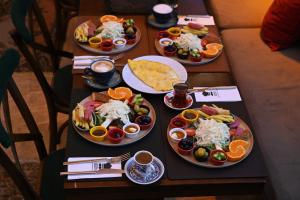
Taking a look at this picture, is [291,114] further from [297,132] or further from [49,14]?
[49,14]

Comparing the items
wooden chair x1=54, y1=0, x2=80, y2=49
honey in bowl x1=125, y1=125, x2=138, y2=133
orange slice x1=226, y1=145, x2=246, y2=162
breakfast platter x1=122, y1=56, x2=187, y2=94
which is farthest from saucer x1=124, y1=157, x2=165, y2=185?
wooden chair x1=54, y1=0, x2=80, y2=49

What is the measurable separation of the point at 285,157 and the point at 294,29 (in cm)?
80

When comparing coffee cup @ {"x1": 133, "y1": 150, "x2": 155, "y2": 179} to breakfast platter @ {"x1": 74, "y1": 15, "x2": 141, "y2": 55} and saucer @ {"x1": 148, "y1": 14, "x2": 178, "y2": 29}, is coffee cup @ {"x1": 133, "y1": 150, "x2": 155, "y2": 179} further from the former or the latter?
saucer @ {"x1": 148, "y1": 14, "x2": 178, "y2": 29}

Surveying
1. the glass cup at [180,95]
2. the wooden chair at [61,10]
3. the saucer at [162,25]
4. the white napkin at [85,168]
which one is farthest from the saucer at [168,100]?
the wooden chair at [61,10]

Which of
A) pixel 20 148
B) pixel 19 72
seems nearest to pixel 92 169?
pixel 20 148

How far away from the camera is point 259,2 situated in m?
2.57

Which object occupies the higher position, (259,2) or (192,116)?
(192,116)

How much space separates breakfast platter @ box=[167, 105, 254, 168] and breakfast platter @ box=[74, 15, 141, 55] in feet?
1.60

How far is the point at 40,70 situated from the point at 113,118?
61 centimetres

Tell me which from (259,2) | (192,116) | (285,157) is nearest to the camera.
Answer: (192,116)

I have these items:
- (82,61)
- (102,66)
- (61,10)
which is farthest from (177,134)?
(61,10)

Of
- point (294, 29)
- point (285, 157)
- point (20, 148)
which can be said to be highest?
point (294, 29)

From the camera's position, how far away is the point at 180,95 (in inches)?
56.8

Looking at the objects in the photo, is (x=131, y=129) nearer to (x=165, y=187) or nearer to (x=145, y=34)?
(x=165, y=187)
